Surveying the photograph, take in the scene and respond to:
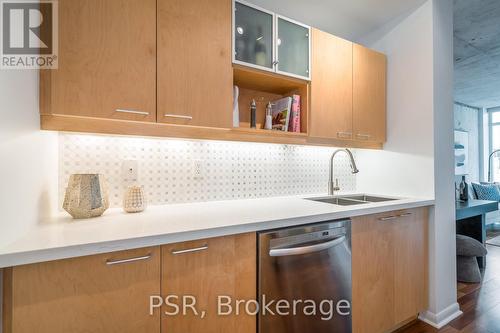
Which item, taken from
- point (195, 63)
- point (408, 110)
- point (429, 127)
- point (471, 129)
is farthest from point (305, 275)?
point (471, 129)

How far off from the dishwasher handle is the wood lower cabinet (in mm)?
166

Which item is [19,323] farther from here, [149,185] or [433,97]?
[433,97]

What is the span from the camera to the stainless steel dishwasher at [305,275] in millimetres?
1154

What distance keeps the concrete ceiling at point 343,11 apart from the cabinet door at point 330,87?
0.33m

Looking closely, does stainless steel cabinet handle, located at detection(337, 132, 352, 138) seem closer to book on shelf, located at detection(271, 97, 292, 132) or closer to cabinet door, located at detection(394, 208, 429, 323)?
book on shelf, located at detection(271, 97, 292, 132)

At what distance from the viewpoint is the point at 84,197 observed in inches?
44.5

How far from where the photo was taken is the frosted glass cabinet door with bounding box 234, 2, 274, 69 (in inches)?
57.8

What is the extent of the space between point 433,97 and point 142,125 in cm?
208

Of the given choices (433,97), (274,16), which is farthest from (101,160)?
(433,97)

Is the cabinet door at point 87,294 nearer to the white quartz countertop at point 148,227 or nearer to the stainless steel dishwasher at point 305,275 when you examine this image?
the white quartz countertop at point 148,227

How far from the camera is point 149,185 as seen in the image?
1500 millimetres

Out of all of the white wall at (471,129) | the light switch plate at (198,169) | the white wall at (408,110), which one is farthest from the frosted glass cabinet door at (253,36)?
the white wall at (471,129)

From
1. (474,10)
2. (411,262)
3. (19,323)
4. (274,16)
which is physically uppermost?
(474,10)

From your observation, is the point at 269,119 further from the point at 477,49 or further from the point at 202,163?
the point at 477,49
